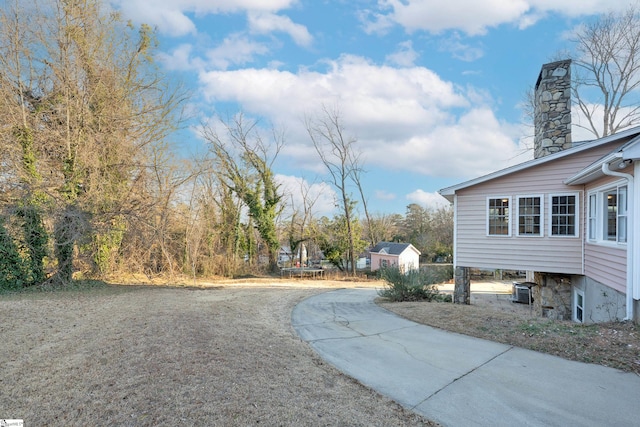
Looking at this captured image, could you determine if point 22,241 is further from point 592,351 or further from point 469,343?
point 592,351

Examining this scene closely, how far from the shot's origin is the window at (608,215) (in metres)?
6.16

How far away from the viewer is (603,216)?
7.32m

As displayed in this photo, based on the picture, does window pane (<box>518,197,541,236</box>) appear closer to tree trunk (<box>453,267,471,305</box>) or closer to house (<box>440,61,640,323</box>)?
house (<box>440,61,640,323</box>)

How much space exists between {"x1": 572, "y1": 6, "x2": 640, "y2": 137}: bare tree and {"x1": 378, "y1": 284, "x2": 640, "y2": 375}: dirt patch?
1602cm

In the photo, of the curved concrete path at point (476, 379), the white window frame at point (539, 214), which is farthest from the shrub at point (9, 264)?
the white window frame at point (539, 214)

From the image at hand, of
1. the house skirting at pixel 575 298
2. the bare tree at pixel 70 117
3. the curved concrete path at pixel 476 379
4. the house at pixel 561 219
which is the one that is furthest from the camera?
the bare tree at pixel 70 117

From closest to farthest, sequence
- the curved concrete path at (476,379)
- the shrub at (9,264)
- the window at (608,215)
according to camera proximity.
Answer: the curved concrete path at (476,379) → the window at (608,215) → the shrub at (9,264)

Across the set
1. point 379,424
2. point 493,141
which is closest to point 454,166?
point 493,141

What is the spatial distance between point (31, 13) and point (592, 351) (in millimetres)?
15204

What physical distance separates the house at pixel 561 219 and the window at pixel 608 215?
0.06 ft

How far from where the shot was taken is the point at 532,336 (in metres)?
4.91

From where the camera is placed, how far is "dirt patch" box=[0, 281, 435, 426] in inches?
105

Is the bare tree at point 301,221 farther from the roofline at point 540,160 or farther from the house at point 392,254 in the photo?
the roofline at point 540,160

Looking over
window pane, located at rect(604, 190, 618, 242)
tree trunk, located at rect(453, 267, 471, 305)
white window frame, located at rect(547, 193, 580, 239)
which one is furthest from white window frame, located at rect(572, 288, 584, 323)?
tree trunk, located at rect(453, 267, 471, 305)
